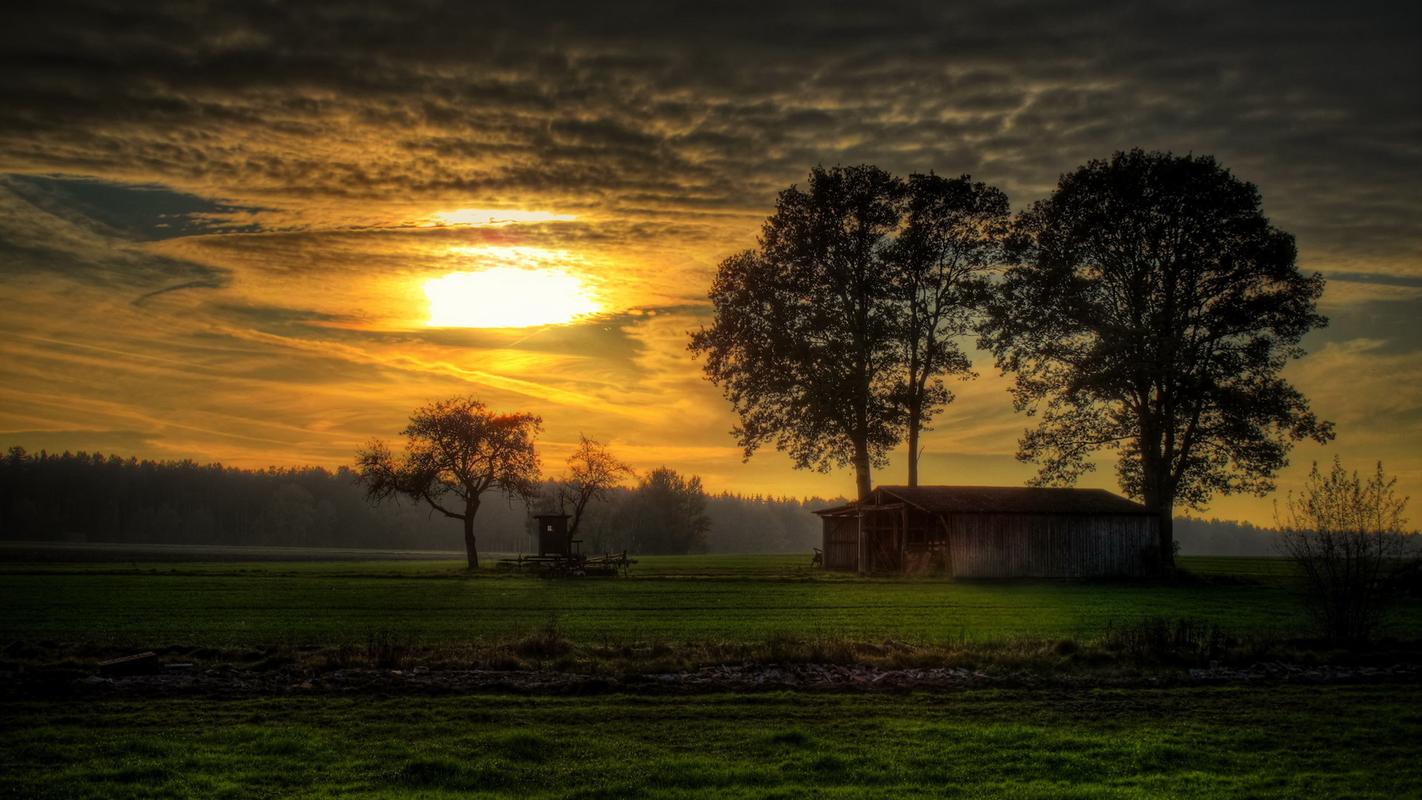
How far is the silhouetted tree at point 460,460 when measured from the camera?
3226 inches

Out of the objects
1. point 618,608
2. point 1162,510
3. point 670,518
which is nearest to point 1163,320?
point 1162,510

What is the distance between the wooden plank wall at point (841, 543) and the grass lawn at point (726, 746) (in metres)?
52.5

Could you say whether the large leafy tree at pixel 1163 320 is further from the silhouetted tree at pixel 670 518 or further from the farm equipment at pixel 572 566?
the silhouetted tree at pixel 670 518

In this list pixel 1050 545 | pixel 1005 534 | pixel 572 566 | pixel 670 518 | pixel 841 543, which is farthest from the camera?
pixel 670 518

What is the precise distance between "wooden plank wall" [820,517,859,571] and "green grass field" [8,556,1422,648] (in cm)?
1045

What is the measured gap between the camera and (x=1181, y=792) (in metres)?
12.5

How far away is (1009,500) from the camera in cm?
6231

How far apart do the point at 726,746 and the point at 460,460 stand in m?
71.7

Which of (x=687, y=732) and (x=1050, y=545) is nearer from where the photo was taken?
(x=687, y=732)

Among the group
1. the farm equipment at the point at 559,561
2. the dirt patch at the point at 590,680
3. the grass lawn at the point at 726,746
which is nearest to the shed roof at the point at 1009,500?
the farm equipment at the point at 559,561

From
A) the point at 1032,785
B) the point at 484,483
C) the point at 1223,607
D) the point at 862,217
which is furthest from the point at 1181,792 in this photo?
the point at 484,483

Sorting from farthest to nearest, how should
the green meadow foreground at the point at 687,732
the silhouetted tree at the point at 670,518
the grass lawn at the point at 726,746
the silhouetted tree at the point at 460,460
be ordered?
the silhouetted tree at the point at 670,518 → the silhouetted tree at the point at 460,460 → the green meadow foreground at the point at 687,732 → the grass lawn at the point at 726,746

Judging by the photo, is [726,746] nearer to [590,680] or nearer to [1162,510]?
[590,680]

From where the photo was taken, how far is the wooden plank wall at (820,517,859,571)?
71125 millimetres
